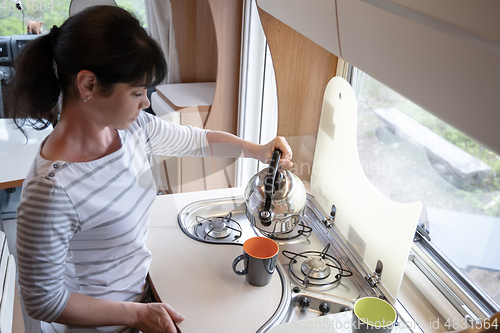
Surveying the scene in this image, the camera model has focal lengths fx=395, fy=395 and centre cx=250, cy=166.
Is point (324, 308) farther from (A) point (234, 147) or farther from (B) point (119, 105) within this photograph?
(B) point (119, 105)

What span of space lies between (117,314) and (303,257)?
0.50 meters

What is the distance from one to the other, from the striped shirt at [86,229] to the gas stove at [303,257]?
0.26m

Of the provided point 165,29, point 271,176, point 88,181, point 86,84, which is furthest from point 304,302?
point 165,29

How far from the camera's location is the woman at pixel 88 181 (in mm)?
738

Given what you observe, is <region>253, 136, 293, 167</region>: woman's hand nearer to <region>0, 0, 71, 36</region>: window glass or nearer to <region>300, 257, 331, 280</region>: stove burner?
<region>300, 257, 331, 280</region>: stove burner

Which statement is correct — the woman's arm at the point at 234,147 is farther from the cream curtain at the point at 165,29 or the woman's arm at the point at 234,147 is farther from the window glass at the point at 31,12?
the window glass at the point at 31,12

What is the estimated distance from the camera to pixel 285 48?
4.06 feet

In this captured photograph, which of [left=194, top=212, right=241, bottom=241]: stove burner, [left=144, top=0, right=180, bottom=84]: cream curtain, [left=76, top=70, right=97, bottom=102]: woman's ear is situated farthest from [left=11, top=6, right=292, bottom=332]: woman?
[left=144, top=0, right=180, bottom=84]: cream curtain

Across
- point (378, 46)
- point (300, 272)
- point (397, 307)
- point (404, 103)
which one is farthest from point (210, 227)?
point (378, 46)

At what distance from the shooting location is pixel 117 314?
86 centimetres

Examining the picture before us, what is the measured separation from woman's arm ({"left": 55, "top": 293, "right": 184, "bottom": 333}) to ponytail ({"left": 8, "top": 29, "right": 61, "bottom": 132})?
0.41 meters

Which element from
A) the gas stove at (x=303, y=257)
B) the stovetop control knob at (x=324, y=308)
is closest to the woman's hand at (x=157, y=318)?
the gas stove at (x=303, y=257)

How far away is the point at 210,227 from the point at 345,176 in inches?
17.2

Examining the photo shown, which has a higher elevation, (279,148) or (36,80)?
(36,80)
